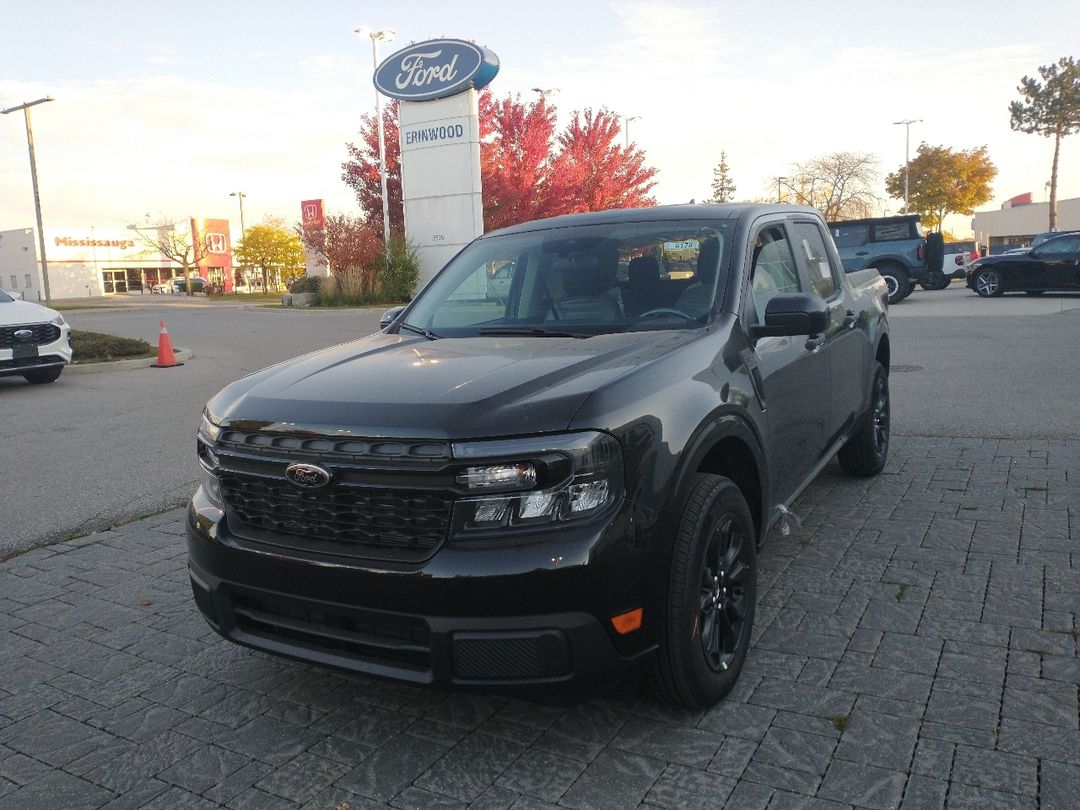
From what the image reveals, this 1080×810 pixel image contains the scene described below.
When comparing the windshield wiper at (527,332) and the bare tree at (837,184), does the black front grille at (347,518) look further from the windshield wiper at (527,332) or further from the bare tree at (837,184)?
the bare tree at (837,184)

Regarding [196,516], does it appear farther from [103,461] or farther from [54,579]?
[103,461]

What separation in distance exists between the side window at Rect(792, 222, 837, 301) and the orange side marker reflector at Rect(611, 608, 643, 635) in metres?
2.74

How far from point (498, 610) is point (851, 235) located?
74.8 feet

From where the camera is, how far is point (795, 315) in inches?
143

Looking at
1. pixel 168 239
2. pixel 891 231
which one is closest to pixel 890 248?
pixel 891 231

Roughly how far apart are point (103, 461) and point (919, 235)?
2085 centimetres

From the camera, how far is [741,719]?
10.3 feet

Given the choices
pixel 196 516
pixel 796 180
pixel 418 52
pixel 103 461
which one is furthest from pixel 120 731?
pixel 796 180

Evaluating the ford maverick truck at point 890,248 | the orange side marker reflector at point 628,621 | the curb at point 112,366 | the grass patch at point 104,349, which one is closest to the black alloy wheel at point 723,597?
the orange side marker reflector at point 628,621

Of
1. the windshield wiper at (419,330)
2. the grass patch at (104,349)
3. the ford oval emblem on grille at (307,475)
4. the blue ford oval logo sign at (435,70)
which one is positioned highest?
the blue ford oval logo sign at (435,70)

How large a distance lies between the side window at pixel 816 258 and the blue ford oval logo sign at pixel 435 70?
2423 centimetres

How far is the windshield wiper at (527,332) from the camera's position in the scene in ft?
12.3

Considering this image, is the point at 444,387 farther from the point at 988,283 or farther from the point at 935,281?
the point at 935,281

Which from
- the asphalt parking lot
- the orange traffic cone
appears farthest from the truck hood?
the orange traffic cone
